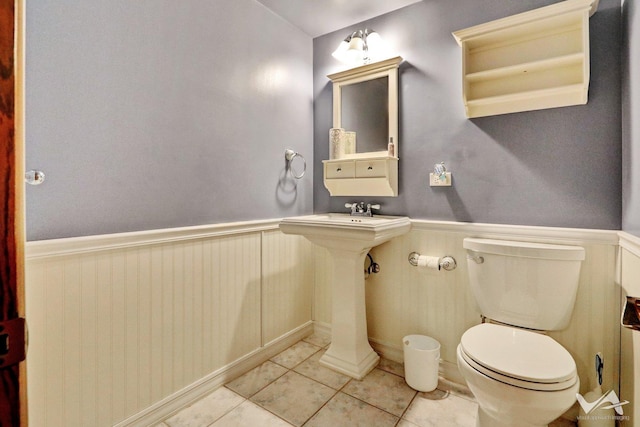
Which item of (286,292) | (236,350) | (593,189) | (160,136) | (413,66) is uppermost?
(413,66)

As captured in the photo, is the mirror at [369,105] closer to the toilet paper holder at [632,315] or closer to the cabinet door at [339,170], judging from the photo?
the cabinet door at [339,170]

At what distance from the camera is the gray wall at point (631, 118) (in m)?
1.23

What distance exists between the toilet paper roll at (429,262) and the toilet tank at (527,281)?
24 centimetres

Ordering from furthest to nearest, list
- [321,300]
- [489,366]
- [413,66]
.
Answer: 1. [321,300]
2. [413,66]
3. [489,366]

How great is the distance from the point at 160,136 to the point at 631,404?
90.9 inches

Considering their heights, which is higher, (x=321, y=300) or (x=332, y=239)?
(x=332, y=239)

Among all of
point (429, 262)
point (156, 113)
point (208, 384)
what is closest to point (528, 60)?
point (429, 262)

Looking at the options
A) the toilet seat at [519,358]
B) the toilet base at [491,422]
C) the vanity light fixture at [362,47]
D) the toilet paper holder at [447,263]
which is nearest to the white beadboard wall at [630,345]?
the toilet seat at [519,358]

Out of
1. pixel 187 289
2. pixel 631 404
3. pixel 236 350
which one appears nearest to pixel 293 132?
pixel 187 289

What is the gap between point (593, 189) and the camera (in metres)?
1.52

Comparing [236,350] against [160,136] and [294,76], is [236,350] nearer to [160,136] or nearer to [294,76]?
[160,136]

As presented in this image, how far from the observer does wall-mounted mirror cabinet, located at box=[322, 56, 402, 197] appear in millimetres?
2084

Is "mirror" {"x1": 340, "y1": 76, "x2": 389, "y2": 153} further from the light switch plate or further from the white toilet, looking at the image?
the white toilet

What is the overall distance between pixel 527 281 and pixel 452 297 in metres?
0.47
